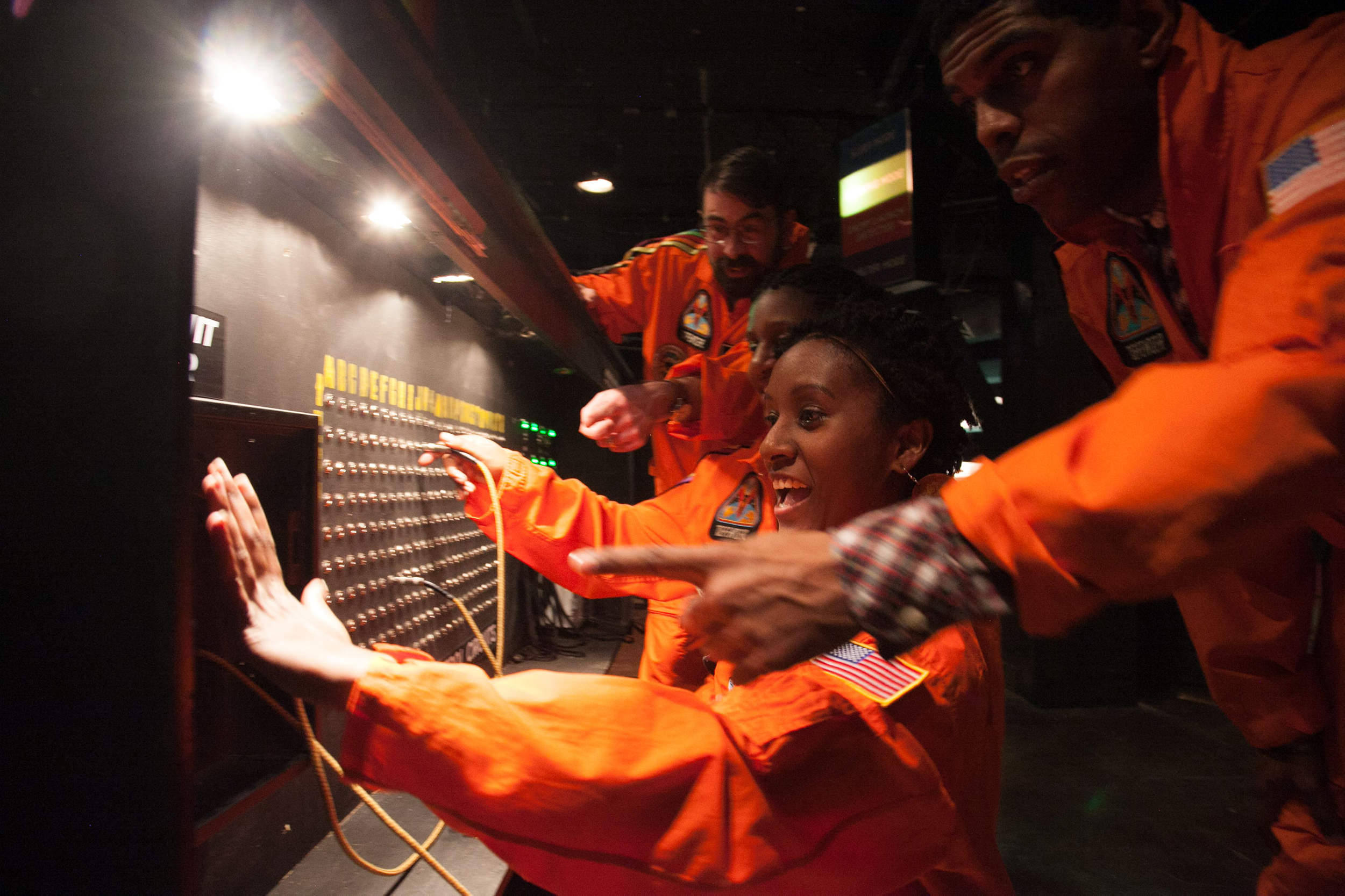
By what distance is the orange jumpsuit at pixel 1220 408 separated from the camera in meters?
0.59

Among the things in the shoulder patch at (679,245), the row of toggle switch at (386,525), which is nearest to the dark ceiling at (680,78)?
the shoulder patch at (679,245)

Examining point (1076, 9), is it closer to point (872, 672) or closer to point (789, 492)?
point (789, 492)

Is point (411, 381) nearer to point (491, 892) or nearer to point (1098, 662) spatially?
point (491, 892)

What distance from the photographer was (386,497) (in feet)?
5.79

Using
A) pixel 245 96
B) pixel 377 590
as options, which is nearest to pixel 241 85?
pixel 245 96

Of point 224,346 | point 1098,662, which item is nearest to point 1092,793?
point 1098,662

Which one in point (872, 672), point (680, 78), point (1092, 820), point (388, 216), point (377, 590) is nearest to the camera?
point (872, 672)

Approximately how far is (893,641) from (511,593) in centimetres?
320

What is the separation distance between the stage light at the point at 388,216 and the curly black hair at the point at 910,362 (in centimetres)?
83

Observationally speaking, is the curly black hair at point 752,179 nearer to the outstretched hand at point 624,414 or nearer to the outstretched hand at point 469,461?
the outstretched hand at point 624,414

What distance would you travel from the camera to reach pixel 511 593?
3.62 metres

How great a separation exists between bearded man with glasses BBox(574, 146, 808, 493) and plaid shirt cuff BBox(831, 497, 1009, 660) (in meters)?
1.07

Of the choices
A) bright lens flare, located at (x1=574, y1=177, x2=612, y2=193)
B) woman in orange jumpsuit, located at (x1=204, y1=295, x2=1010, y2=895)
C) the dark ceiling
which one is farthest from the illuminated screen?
woman in orange jumpsuit, located at (x1=204, y1=295, x2=1010, y2=895)

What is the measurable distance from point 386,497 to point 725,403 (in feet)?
3.08
